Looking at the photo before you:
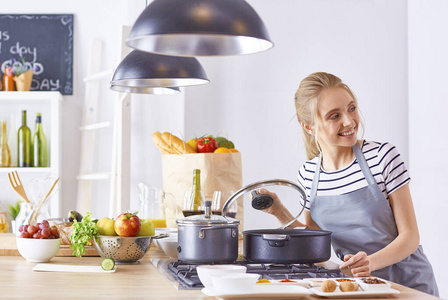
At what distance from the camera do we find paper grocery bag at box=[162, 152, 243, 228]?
2.90 meters

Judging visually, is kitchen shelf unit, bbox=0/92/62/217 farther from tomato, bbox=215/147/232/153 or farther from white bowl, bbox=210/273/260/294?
white bowl, bbox=210/273/260/294

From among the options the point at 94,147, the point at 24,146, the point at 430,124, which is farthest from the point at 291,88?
the point at 24,146

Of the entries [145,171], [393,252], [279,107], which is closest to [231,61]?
[279,107]

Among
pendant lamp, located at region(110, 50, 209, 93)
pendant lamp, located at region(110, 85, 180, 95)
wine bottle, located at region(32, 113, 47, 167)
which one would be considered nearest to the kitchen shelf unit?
wine bottle, located at region(32, 113, 47, 167)

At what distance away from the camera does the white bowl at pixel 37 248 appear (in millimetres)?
2068

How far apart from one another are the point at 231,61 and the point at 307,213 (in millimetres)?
1818

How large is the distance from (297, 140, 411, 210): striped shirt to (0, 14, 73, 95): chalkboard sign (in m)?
2.42

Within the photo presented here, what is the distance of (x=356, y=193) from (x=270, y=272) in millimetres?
771

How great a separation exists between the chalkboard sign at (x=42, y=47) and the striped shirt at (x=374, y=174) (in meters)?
2.42

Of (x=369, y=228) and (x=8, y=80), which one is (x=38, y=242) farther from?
(x=8, y=80)

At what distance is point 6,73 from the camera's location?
421cm

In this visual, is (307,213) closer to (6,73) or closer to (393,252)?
(393,252)

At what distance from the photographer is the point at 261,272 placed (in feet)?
5.77

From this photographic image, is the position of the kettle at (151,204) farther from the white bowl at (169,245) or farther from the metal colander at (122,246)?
the metal colander at (122,246)
